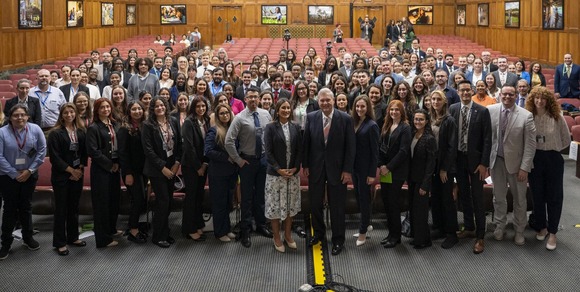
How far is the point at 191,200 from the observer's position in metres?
6.89

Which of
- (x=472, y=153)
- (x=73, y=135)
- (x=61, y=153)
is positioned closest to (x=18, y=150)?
(x=61, y=153)

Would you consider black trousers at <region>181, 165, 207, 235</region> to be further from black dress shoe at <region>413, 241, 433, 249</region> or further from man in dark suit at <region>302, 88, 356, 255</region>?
black dress shoe at <region>413, 241, 433, 249</region>

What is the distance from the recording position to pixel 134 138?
6.74 meters

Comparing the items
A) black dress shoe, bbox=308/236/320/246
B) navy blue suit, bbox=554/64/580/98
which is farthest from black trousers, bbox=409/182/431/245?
navy blue suit, bbox=554/64/580/98

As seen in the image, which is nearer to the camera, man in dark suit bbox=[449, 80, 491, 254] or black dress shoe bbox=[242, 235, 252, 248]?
man in dark suit bbox=[449, 80, 491, 254]

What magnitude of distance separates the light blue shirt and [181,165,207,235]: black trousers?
1.56m

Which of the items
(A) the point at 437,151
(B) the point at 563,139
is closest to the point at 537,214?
(B) the point at 563,139

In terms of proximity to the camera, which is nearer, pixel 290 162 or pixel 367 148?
pixel 290 162

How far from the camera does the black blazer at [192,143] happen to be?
22.1 ft

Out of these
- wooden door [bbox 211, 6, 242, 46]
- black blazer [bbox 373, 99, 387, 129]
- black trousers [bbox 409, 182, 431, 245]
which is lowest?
black trousers [bbox 409, 182, 431, 245]

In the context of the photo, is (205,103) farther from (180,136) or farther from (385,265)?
(385,265)

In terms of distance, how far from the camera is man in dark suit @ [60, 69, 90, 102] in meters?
9.68

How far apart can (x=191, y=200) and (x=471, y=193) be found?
10.4ft

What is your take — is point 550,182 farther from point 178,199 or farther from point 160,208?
point 178,199
